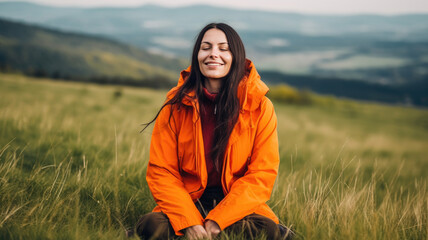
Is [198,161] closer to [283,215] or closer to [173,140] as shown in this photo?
[173,140]

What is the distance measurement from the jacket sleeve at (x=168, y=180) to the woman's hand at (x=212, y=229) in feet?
0.22

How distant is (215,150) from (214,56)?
0.77 metres

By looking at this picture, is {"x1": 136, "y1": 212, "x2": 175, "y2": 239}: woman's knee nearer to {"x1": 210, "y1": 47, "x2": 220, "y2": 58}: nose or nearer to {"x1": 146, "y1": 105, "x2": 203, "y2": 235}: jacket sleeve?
{"x1": 146, "y1": 105, "x2": 203, "y2": 235}: jacket sleeve

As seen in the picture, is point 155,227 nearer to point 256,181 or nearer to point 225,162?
point 225,162

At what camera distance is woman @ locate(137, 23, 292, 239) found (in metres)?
2.44

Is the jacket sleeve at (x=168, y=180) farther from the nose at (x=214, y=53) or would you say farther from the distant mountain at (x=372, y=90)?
the distant mountain at (x=372, y=90)

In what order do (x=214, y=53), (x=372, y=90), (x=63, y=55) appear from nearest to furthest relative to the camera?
(x=214, y=53), (x=372, y=90), (x=63, y=55)

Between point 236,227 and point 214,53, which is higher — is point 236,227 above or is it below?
below

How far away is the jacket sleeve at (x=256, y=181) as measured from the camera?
2.42 m

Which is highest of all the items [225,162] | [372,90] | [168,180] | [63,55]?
[225,162]

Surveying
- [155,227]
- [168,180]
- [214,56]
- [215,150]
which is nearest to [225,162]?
[215,150]

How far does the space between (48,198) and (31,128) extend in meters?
2.98

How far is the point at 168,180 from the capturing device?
8.64 ft

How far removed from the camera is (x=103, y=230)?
254cm
